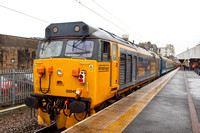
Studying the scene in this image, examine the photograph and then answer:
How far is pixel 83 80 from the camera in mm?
5238

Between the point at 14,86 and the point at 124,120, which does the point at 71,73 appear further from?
the point at 14,86

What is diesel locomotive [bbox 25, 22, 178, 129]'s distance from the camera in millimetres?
5340

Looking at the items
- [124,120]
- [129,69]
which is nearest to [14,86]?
[129,69]

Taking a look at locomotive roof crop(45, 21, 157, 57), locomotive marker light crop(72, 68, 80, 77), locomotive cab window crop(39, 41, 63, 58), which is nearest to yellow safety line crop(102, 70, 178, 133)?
locomotive marker light crop(72, 68, 80, 77)

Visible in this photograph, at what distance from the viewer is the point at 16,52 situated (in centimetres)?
2723

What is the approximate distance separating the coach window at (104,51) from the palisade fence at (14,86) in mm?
5463

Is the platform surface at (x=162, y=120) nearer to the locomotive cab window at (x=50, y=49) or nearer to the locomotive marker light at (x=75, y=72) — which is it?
the locomotive marker light at (x=75, y=72)

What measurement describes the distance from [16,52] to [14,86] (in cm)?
2042

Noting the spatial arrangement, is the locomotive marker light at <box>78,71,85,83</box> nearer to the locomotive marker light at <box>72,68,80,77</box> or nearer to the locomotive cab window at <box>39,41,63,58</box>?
the locomotive marker light at <box>72,68,80,77</box>

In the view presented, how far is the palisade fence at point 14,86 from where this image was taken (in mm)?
8633

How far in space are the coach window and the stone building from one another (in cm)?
2318

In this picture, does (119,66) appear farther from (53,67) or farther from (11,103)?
(11,103)

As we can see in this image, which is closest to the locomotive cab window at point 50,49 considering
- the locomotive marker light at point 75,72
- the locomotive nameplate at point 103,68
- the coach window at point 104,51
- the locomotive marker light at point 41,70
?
the locomotive marker light at point 41,70

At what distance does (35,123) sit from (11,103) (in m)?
2.87
